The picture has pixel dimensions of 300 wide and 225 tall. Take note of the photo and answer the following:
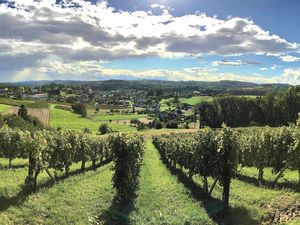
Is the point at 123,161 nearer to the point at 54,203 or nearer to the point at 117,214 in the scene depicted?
the point at 117,214

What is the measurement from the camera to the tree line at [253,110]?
14475 centimetres

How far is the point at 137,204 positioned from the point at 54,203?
7.70 meters

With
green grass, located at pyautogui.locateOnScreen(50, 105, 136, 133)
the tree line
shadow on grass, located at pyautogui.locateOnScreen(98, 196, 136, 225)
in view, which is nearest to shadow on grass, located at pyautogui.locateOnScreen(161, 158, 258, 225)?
shadow on grass, located at pyautogui.locateOnScreen(98, 196, 136, 225)

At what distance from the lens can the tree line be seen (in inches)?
5699

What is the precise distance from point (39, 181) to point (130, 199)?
11895 mm

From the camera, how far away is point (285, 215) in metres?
29.0

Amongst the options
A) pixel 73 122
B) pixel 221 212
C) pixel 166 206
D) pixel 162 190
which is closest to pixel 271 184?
pixel 162 190

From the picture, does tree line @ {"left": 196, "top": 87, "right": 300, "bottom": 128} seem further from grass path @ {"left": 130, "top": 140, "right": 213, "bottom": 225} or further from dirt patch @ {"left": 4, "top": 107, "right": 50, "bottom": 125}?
grass path @ {"left": 130, "top": 140, "right": 213, "bottom": 225}

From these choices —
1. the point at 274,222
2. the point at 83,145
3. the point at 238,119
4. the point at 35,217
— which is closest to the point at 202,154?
the point at 274,222

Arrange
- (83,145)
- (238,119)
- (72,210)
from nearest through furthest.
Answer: (72,210)
(83,145)
(238,119)

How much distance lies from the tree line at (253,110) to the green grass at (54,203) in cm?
11596

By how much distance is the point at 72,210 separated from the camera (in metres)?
32.9

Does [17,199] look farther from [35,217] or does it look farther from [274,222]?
[274,222]

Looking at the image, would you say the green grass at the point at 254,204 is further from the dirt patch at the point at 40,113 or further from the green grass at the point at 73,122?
the dirt patch at the point at 40,113
